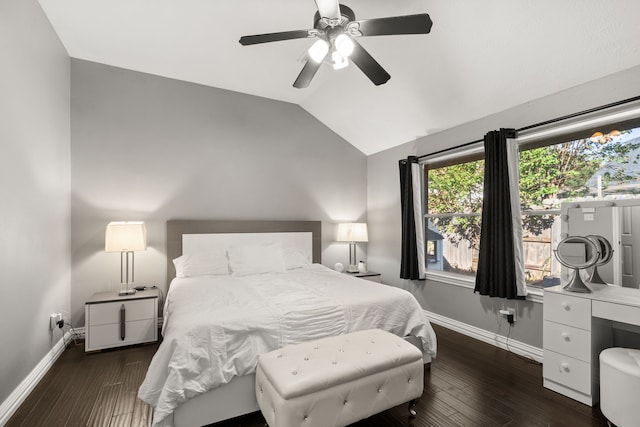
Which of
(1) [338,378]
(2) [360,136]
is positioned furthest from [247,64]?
(1) [338,378]

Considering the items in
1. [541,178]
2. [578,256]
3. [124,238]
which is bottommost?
[578,256]

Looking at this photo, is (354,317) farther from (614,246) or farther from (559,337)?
(614,246)

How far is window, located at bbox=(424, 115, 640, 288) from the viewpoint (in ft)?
8.27

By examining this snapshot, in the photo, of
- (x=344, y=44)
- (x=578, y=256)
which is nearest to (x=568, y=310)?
(x=578, y=256)

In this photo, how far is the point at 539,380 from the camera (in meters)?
2.45

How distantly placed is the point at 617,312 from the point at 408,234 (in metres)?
2.23

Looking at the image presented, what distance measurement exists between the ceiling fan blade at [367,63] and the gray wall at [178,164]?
2284mm

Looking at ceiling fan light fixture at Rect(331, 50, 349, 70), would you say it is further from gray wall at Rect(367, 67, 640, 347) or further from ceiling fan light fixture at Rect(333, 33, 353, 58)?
gray wall at Rect(367, 67, 640, 347)

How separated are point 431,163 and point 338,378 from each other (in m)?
3.22

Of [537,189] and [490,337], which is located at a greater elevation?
[537,189]

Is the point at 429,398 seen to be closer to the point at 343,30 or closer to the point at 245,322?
the point at 245,322

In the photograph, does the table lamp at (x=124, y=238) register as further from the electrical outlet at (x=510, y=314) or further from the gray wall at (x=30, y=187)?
the electrical outlet at (x=510, y=314)

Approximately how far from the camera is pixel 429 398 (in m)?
2.20

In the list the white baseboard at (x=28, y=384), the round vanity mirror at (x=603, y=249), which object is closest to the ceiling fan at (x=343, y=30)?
the round vanity mirror at (x=603, y=249)
